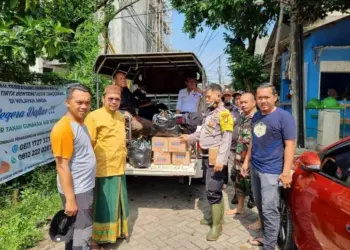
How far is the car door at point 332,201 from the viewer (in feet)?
7.06

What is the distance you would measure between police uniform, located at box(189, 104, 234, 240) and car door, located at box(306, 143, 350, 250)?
1.03 meters

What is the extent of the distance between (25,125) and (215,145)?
2.86 metres

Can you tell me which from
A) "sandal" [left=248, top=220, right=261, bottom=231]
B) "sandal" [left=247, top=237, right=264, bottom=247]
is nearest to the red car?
"sandal" [left=247, top=237, right=264, bottom=247]

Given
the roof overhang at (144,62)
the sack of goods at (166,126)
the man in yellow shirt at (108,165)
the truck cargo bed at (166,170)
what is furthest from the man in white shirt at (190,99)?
the man in yellow shirt at (108,165)

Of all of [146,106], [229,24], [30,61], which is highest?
[229,24]

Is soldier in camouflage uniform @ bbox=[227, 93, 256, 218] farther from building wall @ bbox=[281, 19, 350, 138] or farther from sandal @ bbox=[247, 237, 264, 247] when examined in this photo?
building wall @ bbox=[281, 19, 350, 138]

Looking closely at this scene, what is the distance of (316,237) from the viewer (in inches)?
98.0

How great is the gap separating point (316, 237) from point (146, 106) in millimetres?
5053

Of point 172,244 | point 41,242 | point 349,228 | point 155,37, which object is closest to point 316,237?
point 349,228

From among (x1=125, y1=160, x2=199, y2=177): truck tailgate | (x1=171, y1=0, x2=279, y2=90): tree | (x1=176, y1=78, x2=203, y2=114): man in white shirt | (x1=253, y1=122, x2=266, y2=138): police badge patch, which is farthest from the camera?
(x1=171, y1=0, x2=279, y2=90): tree

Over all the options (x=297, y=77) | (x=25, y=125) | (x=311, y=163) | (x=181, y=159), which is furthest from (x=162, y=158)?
(x=297, y=77)

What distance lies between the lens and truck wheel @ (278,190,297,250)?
3.21 m

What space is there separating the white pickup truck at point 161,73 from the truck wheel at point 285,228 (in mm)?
1391

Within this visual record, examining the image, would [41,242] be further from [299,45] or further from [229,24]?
[229,24]
